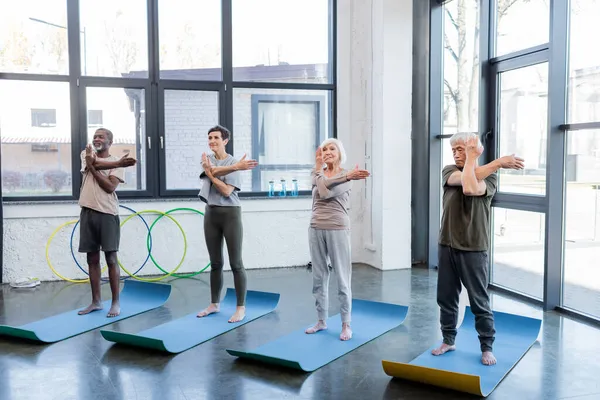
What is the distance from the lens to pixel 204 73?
7.04 meters

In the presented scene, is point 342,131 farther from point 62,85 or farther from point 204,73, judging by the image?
point 62,85

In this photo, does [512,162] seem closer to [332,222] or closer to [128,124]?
[332,222]

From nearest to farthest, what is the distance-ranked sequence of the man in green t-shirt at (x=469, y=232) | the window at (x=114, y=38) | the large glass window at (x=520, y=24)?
the man in green t-shirt at (x=469, y=232) < the large glass window at (x=520, y=24) < the window at (x=114, y=38)

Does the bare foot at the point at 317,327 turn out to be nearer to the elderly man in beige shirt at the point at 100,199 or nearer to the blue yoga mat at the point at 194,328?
the blue yoga mat at the point at 194,328

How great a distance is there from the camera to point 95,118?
22.1ft

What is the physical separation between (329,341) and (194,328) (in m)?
1.08

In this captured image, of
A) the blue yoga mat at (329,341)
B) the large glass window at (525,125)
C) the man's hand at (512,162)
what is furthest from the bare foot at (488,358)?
the large glass window at (525,125)

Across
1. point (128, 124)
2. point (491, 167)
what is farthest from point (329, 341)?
point (128, 124)

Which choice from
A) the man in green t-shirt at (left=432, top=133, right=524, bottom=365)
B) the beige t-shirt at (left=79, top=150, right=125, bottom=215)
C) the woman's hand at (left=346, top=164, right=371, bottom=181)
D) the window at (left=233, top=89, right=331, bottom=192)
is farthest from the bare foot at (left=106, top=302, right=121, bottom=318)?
the man in green t-shirt at (left=432, top=133, right=524, bottom=365)

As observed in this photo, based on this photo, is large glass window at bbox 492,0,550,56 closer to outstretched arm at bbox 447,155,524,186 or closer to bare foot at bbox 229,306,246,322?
outstretched arm at bbox 447,155,524,186

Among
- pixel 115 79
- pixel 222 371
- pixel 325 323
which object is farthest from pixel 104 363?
pixel 115 79

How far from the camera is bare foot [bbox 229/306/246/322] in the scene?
191 inches

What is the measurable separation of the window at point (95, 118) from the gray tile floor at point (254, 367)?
7.30ft

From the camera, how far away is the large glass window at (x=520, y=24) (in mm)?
5371
